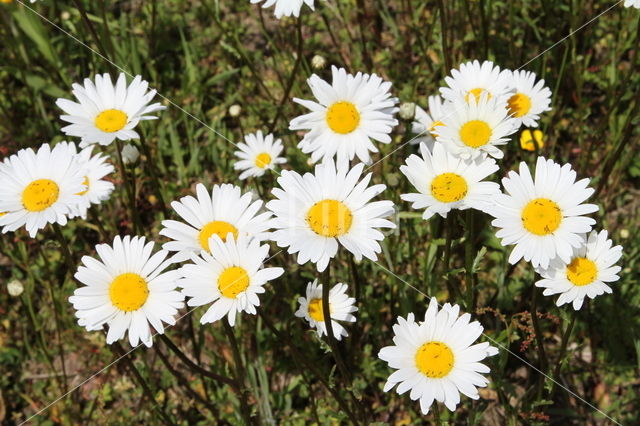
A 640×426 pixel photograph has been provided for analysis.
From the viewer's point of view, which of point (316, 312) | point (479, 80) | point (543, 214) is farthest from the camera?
point (479, 80)

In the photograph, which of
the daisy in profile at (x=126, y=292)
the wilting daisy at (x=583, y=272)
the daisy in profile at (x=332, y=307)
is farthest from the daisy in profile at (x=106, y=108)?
the wilting daisy at (x=583, y=272)

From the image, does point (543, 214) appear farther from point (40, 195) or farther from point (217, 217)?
point (40, 195)

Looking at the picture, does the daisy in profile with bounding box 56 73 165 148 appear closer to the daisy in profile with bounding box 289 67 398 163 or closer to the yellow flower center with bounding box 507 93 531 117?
the daisy in profile with bounding box 289 67 398 163

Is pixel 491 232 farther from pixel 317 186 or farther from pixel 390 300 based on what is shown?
pixel 317 186

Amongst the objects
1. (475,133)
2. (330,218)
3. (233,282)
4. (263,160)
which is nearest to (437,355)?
(330,218)

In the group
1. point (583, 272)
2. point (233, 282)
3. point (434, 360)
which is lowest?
point (434, 360)

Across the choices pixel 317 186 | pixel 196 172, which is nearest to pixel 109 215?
pixel 196 172

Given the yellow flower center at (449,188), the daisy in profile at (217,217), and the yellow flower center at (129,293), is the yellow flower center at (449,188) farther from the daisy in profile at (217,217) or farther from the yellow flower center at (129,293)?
the yellow flower center at (129,293)

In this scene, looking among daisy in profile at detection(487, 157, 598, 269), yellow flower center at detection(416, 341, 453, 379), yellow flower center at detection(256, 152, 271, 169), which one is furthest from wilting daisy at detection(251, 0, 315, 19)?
yellow flower center at detection(416, 341, 453, 379)
